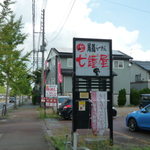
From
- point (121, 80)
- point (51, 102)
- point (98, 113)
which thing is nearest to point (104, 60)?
point (98, 113)

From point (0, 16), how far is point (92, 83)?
851 centimetres

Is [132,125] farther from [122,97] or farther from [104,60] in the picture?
[122,97]

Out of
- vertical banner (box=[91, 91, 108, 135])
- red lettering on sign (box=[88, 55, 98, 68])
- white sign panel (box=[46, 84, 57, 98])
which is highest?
red lettering on sign (box=[88, 55, 98, 68])

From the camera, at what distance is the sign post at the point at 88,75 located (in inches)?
320

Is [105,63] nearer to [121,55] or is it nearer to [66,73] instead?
[66,73]

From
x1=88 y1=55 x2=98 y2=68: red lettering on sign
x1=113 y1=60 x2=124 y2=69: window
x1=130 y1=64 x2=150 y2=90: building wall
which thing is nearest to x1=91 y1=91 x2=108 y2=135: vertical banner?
x1=88 y1=55 x2=98 y2=68: red lettering on sign

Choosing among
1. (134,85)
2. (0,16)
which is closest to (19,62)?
(0,16)

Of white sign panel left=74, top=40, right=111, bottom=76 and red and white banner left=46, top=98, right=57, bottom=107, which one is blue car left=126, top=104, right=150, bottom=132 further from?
red and white banner left=46, top=98, right=57, bottom=107

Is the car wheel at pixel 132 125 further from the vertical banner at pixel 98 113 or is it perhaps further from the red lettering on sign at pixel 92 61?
the red lettering on sign at pixel 92 61

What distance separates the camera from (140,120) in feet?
38.3

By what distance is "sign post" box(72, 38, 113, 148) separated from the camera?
8125mm

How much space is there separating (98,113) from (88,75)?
4.22ft

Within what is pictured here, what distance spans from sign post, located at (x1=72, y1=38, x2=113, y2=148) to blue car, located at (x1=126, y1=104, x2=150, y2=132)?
3.53 m

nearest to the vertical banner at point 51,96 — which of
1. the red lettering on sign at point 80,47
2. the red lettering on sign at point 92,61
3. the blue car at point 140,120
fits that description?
the blue car at point 140,120
